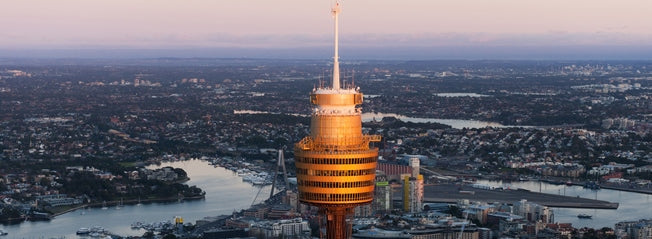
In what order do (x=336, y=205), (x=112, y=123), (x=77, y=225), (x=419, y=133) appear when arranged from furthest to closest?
(x=112, y=123), (x=419, y=133), (x=77, y=225), (x=336, y=205)

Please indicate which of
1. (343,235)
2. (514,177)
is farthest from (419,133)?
(343,235)

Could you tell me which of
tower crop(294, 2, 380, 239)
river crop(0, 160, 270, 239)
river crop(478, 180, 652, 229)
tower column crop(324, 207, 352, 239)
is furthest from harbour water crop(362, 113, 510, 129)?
tower crop(294, 2, 380, 239)

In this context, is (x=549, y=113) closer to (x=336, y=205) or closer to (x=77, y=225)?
(x=77, y=225)

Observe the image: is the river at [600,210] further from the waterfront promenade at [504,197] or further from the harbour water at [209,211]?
the waterfront promenade at [504,197]

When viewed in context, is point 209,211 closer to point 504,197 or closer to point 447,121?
point 504,197

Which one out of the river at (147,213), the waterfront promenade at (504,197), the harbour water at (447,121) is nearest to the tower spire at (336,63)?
the river at (147,213)

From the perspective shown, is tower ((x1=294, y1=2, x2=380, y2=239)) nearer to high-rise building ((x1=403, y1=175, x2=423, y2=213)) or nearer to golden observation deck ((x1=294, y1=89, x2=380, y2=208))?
golden observation deck ((x1=294, y1=89, x2=380, y2=208))

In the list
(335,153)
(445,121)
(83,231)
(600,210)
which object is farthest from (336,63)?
(445,121)
